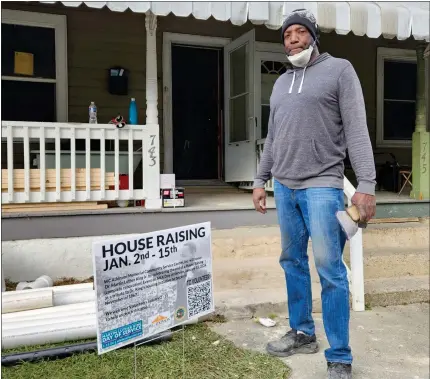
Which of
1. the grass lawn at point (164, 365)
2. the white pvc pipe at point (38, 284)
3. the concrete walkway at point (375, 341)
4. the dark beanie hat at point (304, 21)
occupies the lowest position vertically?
the concrete walkway at point (375, 341)

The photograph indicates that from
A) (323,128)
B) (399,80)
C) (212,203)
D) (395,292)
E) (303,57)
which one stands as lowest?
(395,292)

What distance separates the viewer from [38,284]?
3.49m

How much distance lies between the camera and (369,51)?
23.2 ft

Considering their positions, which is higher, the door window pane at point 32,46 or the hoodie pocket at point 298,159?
the door window pane at point 32,46

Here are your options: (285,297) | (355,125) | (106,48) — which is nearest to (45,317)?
(285,297)

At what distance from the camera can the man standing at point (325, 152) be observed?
207 cm

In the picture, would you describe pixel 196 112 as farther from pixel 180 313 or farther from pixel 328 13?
pixel 180 313

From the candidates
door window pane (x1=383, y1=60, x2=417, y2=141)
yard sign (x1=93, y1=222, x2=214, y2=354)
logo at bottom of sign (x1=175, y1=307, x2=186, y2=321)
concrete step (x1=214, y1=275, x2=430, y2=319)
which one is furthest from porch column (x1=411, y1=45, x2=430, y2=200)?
logo at bottom of sign (x1=175, y1=307, x2=186, y2=321)

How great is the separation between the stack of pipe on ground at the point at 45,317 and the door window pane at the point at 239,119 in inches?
149

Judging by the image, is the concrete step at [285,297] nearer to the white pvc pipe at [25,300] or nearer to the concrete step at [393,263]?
the concrete step at [393,263]

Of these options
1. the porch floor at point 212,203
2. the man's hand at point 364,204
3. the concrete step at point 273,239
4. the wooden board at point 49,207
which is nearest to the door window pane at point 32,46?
the wooden board at point 49,207

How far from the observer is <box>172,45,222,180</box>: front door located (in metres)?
6.51

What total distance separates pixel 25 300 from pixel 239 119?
4201mm

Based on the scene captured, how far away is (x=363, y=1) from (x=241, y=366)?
3932mm
